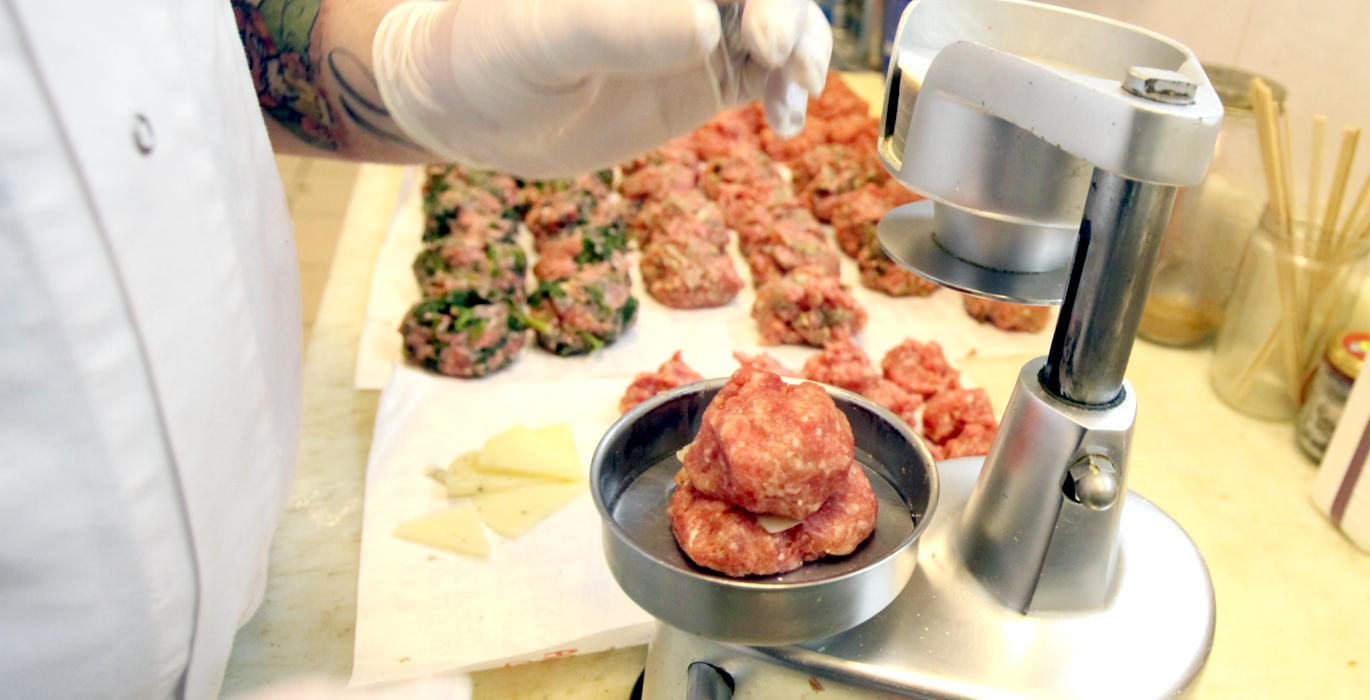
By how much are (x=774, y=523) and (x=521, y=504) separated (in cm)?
68

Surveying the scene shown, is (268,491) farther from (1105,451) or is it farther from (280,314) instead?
(1105,451)

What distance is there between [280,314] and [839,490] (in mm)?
693

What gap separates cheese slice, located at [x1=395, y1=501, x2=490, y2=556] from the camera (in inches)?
52.0

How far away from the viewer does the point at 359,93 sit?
1300mm

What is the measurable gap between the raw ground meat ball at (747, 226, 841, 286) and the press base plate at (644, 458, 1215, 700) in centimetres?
121

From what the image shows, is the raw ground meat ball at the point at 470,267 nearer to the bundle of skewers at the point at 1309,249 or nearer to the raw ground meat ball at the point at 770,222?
the raw ground meat ball at the point at 770,222

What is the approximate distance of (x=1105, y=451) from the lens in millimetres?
780

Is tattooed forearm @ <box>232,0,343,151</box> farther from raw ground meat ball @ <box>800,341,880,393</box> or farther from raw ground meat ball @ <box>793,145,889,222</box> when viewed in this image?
raw ground meat ball @ <box>793,145,889,222</box>

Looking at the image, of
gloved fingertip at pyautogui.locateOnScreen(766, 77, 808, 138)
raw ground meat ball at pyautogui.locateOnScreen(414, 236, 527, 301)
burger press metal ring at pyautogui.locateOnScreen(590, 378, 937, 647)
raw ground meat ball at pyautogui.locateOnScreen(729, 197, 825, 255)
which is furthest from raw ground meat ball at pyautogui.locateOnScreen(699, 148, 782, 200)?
burger press metal ring at pyautogui.locateOnScreen(590, 378, 937, 647)

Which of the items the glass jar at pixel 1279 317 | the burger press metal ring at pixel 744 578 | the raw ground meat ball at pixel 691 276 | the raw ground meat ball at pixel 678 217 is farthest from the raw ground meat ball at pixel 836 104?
the burger press metal ring at pixel 744 578

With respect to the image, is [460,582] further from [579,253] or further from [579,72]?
[579,253]

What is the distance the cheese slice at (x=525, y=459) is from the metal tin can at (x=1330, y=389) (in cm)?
126

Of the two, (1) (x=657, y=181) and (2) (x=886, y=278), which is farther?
(1) (x=657, y=181)

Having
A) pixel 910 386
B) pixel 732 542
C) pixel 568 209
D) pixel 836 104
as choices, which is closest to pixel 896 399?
pixel 910 386
